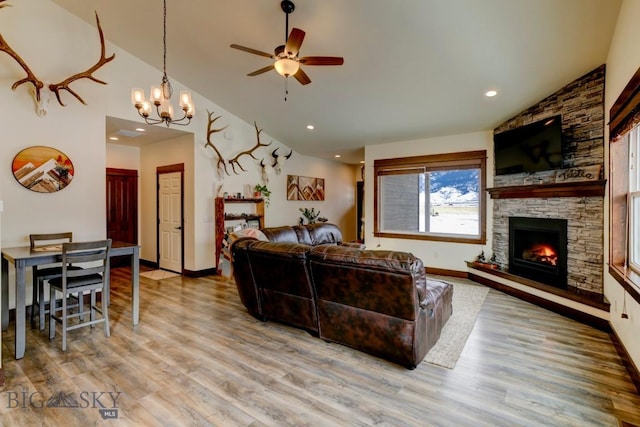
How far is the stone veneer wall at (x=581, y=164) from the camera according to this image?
3732 millimetres

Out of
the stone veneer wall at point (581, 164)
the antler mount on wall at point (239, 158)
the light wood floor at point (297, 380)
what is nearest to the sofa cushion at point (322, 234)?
the antler mount on wall at point (239, 158)

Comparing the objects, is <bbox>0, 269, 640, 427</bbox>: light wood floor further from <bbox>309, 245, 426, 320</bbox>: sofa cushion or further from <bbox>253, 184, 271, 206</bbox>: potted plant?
<bbox>253, 184, 271, 206</bbox>: potted plant

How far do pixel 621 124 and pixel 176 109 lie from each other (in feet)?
19.6

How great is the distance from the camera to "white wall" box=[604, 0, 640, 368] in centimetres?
246

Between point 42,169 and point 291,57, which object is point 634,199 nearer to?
point 291,57

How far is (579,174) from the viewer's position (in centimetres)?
396

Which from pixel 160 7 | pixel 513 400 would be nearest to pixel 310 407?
pixel 513 400

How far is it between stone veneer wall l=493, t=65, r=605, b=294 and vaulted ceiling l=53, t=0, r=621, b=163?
20 centimetres

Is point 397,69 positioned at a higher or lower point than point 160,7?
lower

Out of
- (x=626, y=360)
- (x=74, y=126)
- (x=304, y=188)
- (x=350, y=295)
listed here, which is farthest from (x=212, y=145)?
(x=626, y=360)

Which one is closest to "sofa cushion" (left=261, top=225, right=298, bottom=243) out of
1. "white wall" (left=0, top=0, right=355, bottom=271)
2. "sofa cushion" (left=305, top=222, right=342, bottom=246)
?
"sofa cushion" (left=305, top=222, right=342, bottom=246)

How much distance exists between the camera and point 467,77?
13.3ft

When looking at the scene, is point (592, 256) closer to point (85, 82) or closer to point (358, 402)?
point (358, 402)

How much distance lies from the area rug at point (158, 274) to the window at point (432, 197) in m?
4.35
